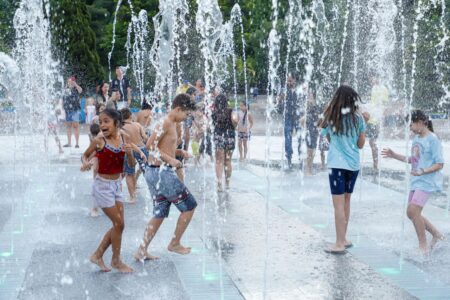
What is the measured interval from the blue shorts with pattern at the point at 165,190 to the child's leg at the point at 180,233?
0.06 metres

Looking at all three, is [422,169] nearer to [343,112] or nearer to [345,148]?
[345,148]

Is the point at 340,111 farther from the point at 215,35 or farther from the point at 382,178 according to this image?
the point at 215,35

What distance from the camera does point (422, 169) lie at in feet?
20.7

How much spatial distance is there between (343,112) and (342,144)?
313 mm

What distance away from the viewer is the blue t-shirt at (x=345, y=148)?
20.7 feet

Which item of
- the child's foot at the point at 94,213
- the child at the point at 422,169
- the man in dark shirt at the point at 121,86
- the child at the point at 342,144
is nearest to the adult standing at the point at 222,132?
the child's foot at the point at 94,213

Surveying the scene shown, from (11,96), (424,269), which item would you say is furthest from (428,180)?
(11,96)

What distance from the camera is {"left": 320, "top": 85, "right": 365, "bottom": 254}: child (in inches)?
247

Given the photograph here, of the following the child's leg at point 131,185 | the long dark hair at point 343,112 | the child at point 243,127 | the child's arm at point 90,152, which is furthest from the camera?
the child at point 243,127

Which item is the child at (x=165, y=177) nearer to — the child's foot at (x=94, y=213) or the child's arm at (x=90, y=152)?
the child's arm at (x=90, y=152)

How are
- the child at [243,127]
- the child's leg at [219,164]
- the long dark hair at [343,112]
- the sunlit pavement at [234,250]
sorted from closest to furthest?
the sunlit pavement at [234,250]
the long dark hair at [343,112]
the child's leg at [219,164]
the child at [243,127]

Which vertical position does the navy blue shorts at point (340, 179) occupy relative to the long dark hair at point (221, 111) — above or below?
below

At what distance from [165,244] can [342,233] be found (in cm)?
177

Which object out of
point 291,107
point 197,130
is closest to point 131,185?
point 197,130
